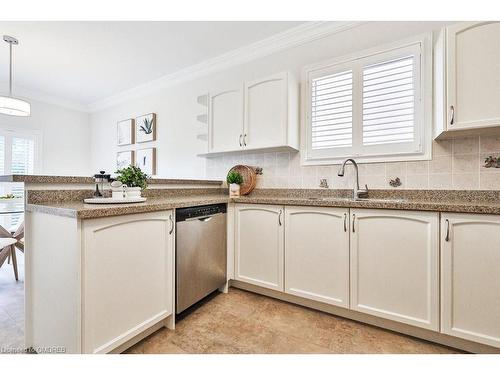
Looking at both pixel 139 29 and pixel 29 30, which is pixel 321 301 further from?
pixel 29 30

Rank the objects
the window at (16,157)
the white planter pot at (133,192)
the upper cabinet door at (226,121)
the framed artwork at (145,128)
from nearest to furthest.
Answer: the white planter pot at (133,192) < the upper cabinet door at (226,121) < the framed artwork at (145,128) < the window at (16,157)

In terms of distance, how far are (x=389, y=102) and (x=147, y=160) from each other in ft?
10.5

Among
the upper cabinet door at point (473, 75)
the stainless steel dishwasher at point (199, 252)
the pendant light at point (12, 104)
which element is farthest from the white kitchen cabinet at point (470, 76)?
the pendant light at point (12, 104)

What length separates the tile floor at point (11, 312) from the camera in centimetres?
145

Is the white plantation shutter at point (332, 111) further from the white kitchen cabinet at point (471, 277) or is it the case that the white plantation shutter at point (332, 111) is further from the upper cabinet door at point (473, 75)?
the white kitchen cabinet at point (471, 277)

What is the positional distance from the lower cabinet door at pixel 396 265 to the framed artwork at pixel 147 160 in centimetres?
295

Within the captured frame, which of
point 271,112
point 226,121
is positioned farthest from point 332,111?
point 226,121

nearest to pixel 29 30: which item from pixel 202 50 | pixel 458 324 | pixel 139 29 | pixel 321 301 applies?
pixel 139 29

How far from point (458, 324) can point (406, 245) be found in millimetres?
472

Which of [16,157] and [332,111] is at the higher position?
[332,111]

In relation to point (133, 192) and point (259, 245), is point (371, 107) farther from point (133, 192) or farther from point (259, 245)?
point (133, 192)

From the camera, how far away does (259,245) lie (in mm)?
1975

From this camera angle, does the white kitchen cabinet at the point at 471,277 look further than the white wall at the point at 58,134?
No
